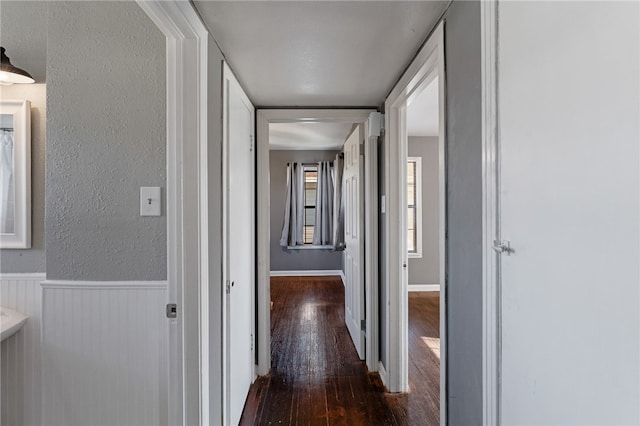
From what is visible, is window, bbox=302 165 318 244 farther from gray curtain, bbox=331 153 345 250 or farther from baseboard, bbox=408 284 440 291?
baseboard, bbox=408 284 440 291

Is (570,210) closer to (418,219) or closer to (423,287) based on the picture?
(418,219)

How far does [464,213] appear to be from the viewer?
3.60ft

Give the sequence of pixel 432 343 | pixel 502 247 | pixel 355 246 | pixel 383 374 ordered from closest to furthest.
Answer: pixel 502 247, pixel 383 374, pixel 355 246, pixel 432 343

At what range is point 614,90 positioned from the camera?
54 centimetres

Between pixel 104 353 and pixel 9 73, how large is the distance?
1.39m

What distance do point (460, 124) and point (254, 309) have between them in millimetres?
1943

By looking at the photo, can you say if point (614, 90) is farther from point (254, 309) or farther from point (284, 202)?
point (284, 202)

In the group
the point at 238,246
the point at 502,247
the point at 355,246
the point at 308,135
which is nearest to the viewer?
the point at 502,247

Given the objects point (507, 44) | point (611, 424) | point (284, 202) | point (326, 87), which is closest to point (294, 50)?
point (326, 87)

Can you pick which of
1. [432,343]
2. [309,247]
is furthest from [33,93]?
[309,247]

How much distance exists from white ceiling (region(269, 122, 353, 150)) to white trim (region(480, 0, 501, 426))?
7.80 feet

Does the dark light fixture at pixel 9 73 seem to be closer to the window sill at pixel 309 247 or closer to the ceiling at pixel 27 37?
the ceiling at pixel 27 37

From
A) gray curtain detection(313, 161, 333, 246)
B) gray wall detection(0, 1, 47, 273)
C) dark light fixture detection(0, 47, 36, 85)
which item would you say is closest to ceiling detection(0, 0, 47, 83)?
gray wall detection(0, 1, 47, 273)

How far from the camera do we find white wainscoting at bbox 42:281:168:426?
1.37 metres
